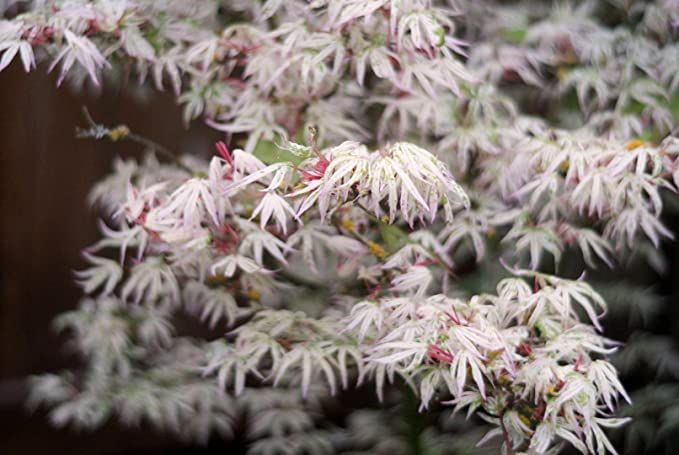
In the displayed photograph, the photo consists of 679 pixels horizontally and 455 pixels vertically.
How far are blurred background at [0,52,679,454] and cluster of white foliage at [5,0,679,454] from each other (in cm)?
48

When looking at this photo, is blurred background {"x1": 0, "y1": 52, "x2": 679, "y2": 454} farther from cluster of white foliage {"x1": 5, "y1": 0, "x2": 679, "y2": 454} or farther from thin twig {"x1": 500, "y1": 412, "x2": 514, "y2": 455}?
thin twig {"x1": 500, "y1": 412, "x2": 514, "y2": 455}

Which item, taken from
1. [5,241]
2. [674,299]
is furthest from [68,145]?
[674,299]

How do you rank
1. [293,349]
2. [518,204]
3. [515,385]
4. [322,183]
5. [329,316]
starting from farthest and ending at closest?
[518,204] < [329,316] < [293,349] < [515,385] < [322,183]

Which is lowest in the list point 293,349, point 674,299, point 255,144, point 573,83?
point 674,299

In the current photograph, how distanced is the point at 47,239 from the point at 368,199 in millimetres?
1470

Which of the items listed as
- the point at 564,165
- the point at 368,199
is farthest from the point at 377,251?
the point at 564,165

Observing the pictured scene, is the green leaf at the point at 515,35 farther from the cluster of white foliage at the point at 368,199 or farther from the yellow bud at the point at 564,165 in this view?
the yellow bud at the point at 564,165

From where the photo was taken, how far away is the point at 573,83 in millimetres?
1666

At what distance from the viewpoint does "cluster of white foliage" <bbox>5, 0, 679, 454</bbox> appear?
1.04m

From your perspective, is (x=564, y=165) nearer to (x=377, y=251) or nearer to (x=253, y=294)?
(x=377, y=251)

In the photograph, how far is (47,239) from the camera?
225 centimetres

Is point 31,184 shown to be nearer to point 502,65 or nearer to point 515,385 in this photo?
point 502,65

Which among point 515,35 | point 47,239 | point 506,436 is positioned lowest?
point 47,239

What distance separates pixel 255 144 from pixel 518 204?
526mm
